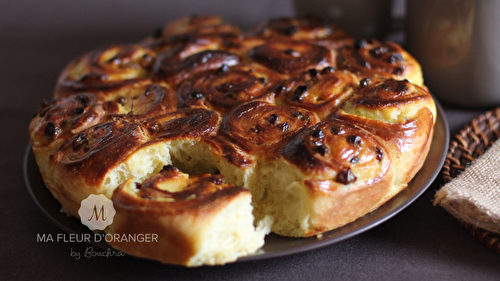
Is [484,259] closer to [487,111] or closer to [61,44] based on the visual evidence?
[487,111]

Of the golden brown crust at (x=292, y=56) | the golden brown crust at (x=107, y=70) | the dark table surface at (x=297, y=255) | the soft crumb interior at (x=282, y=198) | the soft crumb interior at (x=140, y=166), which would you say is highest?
the golden brown crust at (x=107, y=70)

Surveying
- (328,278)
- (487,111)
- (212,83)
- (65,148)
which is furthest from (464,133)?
(65,148)

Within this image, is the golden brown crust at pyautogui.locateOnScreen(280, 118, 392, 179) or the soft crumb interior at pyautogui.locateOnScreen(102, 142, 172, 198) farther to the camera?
the soft crumb interior at pyautogui.locateOnScreen(102, 142, 172, 198)

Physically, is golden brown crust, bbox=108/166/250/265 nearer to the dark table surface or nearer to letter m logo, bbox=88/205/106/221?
letter m logo, bbox=88/205/106/221

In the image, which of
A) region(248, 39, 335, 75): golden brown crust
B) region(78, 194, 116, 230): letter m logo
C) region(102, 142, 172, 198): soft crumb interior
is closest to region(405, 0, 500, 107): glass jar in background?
region(248, 39, 335, 75): golden brown crust

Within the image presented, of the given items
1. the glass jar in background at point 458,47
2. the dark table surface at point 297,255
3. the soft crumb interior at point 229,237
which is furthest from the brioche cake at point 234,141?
the glass jar in background at point 458,47

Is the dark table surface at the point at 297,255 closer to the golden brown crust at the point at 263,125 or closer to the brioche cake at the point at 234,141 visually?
the brioche cake at the point at 234,141

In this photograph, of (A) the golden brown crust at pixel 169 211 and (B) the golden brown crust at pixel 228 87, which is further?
(B) the golden brown crust at pixel 228 87
